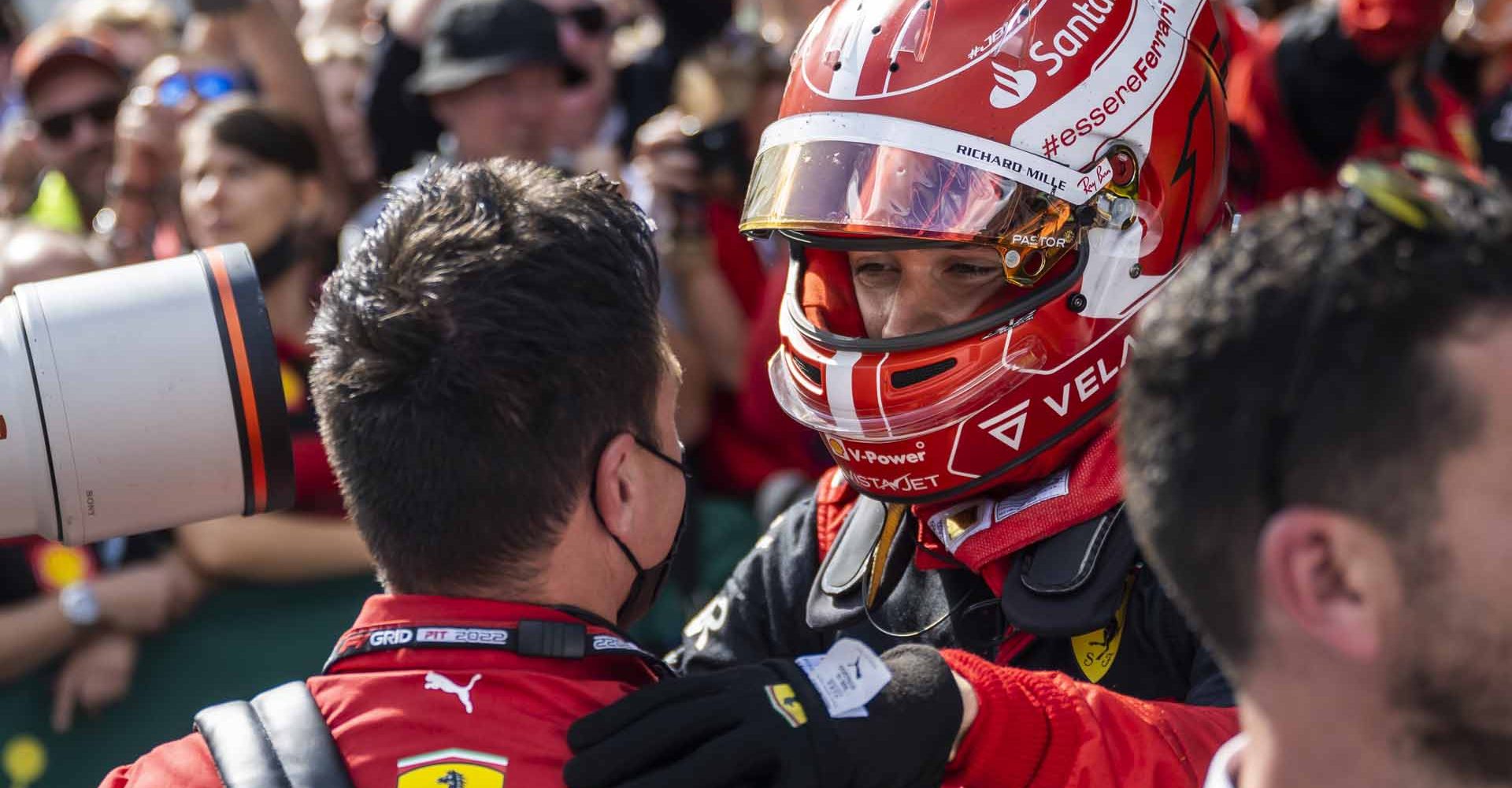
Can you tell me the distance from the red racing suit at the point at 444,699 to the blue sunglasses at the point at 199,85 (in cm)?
380

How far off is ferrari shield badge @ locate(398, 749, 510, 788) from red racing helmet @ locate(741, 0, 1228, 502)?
0.89 meters

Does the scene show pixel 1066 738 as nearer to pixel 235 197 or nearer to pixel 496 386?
pixel 496 386

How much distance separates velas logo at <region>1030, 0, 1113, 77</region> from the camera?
7.87 ft

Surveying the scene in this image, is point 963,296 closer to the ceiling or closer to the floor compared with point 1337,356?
closer to the floor

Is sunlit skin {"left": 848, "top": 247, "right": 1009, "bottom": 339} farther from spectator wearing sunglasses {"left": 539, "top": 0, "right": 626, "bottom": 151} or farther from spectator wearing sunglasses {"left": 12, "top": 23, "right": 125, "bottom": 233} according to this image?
spectator wearing sunglasses {"left": 12, "top": 23, "right": 125, "bottom": 233}

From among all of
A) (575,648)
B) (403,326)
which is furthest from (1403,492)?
(403,326)

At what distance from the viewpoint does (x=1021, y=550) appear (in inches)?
91.7

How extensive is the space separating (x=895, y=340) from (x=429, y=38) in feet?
9.75

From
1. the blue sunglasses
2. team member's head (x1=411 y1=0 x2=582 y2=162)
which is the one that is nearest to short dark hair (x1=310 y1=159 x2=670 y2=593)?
team member's head (x1=411 y1=0 x2=582 y2=162)

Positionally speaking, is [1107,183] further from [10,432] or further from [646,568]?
[10,432]

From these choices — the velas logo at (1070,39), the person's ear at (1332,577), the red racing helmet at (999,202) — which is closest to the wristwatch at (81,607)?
the red racing helmet at (999,202)

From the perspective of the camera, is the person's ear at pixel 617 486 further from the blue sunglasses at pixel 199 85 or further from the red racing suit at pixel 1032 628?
the blue sunglasses at pixel 199 85

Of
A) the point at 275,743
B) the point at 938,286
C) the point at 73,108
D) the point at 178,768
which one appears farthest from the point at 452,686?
the point at 73,108

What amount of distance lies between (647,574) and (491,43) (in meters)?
3.00
